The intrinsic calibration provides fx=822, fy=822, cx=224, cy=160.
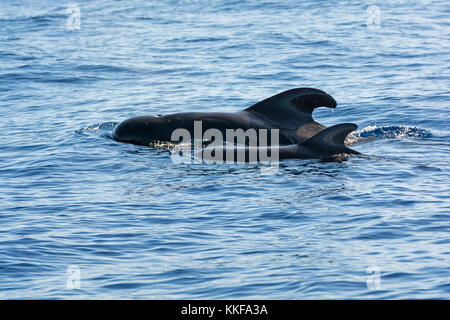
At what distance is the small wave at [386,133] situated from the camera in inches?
665

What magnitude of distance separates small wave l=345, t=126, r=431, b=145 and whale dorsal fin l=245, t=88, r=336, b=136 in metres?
0.99

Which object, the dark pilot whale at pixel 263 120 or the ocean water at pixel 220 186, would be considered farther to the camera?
the dark pilot whale at pixel 263 120

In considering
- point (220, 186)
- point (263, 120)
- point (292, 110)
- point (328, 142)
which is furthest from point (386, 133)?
point (220, 186)

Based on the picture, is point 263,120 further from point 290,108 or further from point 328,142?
point 328,142

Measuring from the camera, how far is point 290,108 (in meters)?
16.4

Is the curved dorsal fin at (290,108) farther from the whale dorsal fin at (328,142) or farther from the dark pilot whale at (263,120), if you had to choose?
the whale dorsal fin at (328,142)

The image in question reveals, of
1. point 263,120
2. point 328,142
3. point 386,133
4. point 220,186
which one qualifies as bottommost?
point 220,186

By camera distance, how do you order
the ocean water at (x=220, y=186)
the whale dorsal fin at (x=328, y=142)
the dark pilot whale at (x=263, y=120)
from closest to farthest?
the ocean water at (x=220, y=186) < the whale dorsal fin at (x=328, y=142) < the dark pilot whale at (x=263, y=120)

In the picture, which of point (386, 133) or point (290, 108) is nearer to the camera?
point (290, 108)

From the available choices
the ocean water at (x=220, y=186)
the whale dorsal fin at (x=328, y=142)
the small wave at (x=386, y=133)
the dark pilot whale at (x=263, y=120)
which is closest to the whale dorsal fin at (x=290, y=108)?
the dark pilot whale at (x=263, y=120)

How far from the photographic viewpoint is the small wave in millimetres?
16891

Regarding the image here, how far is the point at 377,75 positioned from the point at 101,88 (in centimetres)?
825

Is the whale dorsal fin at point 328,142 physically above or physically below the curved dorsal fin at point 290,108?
below
